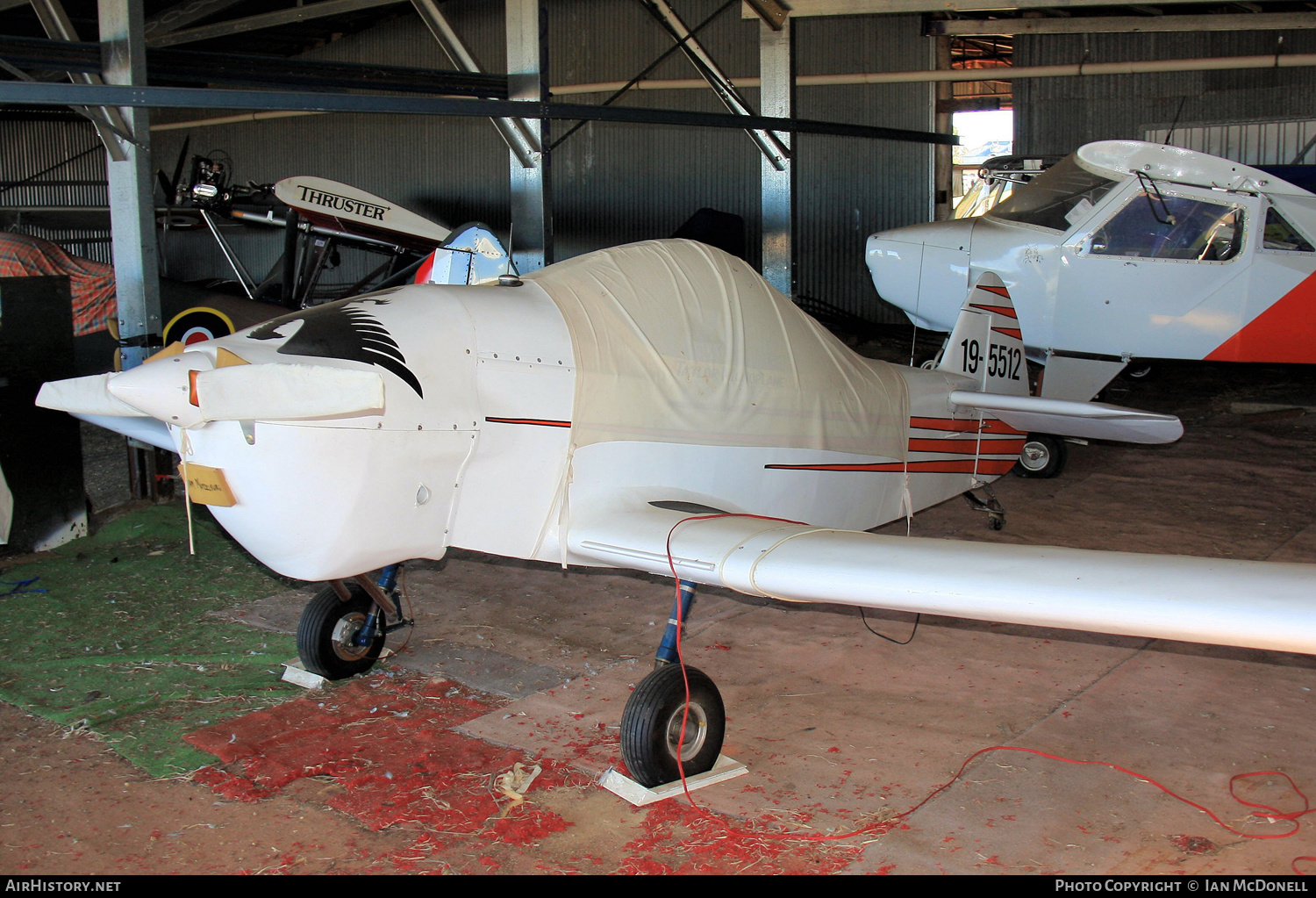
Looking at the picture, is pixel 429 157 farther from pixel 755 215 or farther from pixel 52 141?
pixel 52 141

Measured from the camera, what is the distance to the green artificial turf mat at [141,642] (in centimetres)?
432

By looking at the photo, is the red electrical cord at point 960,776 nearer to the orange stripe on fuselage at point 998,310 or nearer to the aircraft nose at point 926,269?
the orange stripe on fuselage at point 998,310

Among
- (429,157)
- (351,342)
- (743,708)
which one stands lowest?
(743,708)

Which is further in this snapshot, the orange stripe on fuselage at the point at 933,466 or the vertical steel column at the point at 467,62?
the vertical steel column at the point at 467,62

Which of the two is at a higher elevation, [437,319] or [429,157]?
[429,157]

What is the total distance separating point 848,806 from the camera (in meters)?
3.52

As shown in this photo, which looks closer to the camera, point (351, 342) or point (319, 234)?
point (351, 342)

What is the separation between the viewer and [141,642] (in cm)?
522

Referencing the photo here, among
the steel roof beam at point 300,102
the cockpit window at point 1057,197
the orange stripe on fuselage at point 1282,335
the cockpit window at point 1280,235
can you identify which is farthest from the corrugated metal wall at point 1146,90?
the steel roof beam at point 300,102

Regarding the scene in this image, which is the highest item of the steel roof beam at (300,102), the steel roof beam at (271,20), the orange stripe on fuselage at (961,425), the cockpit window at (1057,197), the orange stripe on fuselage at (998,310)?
the steel roof beam at (271,20)

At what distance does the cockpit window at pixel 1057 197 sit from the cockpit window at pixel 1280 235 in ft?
4.40

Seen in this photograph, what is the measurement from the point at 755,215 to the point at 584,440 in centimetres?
1260

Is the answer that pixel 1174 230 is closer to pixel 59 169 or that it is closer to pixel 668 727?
pixel 668 727

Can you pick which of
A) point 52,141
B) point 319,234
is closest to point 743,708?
point 319,234
